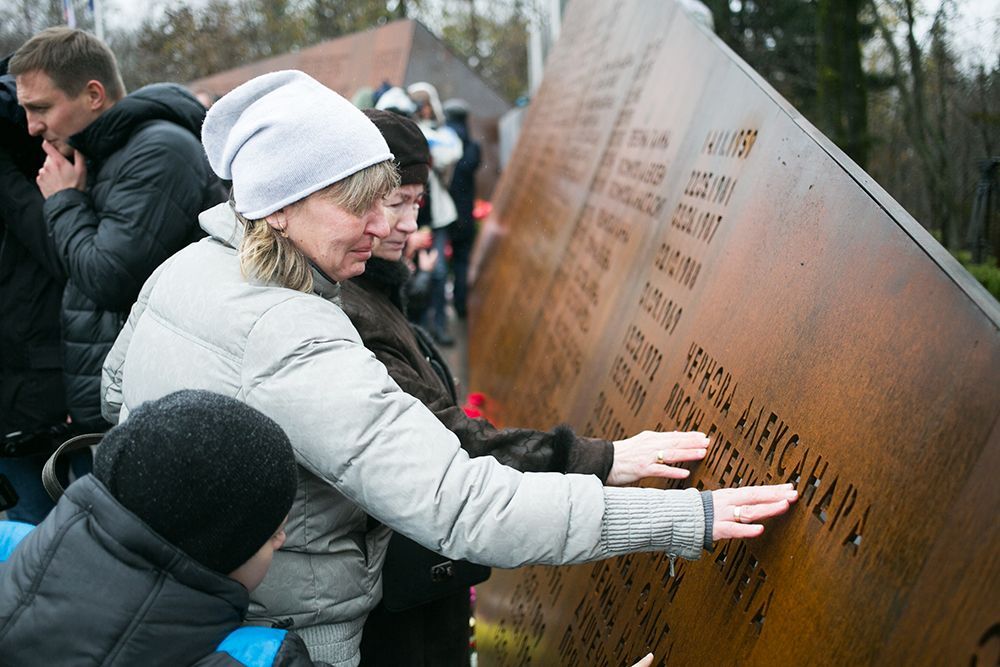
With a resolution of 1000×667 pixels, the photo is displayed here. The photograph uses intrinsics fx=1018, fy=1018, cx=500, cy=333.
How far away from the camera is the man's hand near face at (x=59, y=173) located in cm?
288

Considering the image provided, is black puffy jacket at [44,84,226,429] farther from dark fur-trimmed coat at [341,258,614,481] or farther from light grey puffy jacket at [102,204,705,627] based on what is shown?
light grey puffy jacket at [102,204,705,627]

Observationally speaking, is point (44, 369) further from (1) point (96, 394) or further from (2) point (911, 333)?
(2) point (911, 333)

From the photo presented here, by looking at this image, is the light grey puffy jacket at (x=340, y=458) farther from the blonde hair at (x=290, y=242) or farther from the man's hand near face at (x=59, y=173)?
the man's hand near face at (x=59, y=173)

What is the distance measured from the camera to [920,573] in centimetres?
126

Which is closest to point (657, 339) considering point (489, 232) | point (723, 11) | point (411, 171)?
point (411, 171)

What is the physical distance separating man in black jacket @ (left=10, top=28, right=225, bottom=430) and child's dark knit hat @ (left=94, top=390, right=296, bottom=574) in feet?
4.55

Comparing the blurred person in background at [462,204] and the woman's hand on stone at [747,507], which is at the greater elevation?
the woman's hand on stone at [747,507]

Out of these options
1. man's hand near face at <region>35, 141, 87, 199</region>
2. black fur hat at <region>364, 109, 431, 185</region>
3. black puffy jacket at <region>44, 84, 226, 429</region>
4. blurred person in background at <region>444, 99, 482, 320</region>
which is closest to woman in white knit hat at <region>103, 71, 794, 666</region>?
black fur hat at <region>364, 109, 431, 185</region>

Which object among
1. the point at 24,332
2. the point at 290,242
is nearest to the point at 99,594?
the point at 290,242

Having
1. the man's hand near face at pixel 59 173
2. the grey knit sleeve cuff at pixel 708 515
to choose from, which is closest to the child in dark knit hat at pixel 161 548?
the grey knit sleeve cuff at pixel 708 515

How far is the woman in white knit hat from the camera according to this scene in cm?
158

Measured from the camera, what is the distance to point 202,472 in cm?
138

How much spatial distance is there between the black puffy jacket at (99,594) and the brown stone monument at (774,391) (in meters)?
0.87

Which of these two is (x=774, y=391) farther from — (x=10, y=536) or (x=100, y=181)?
(x=100, y=181)
